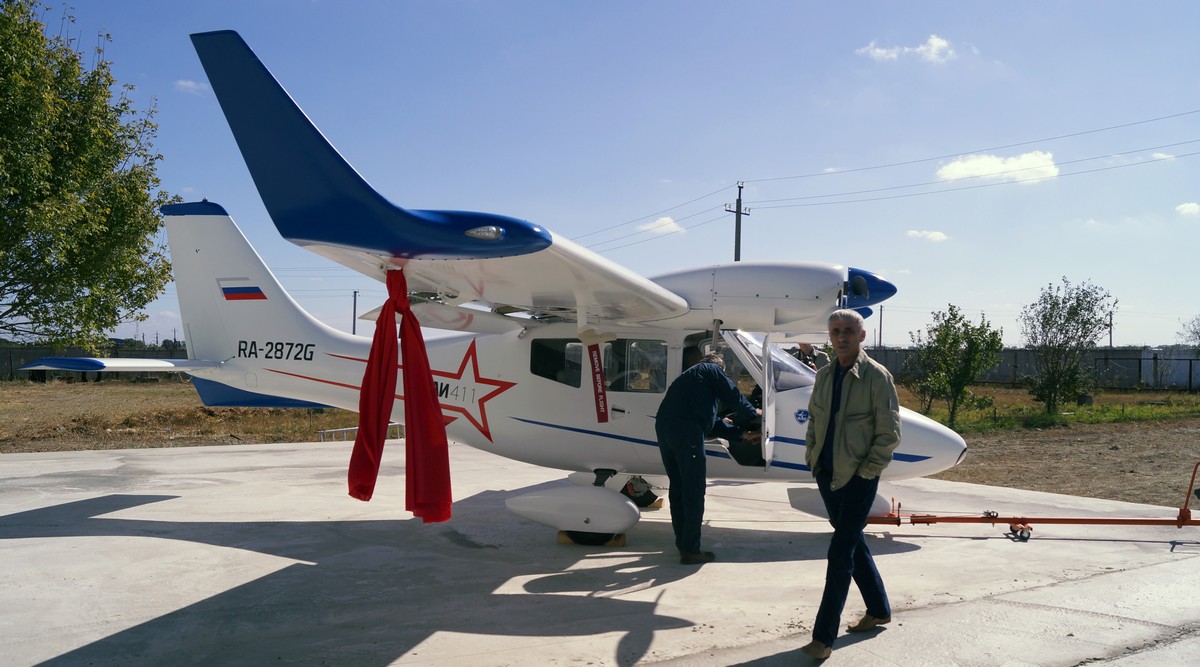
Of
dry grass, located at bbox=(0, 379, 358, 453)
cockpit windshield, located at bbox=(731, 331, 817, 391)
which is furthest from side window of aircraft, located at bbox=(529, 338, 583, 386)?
dry grass, located at bbox=(0, 379, 358, 453)

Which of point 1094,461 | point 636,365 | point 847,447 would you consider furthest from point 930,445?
point 1094,461

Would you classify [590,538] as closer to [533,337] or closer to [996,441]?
[533,337]

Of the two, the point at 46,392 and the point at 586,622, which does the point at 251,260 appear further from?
the point at 46,392

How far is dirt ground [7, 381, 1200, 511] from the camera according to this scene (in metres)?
11.3

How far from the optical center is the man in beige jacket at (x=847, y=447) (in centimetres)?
406

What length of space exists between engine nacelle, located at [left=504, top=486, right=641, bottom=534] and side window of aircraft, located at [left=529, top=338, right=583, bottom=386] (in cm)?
134

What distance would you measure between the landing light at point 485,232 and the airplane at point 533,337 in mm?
157

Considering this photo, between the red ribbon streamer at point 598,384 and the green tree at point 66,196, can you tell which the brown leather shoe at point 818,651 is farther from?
the green tree at point 66,196

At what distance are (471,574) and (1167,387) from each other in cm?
4085

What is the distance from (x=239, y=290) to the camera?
28.7ft

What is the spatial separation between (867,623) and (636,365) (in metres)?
3.72

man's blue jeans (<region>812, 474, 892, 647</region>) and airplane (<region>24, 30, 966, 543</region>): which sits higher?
airplane (<region>24, 30, 966, 543</region>)

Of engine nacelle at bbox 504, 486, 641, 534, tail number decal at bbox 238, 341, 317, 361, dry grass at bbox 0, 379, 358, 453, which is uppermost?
tail number decal at bbox 238, 341, 317, 361

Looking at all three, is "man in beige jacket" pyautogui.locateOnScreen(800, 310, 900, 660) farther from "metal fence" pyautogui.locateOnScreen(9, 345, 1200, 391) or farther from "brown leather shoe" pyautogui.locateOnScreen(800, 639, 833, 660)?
"metal fence" pyautogui.locateOnScreen(9, 345, 1200, 391)
